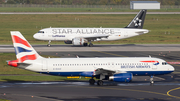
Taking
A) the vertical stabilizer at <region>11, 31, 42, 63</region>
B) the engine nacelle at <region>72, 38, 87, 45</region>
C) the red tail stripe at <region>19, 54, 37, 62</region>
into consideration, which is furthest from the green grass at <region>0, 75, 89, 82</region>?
the engine nacelle at <region>72, 38, 87, 45</region>

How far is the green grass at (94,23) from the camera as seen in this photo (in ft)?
329

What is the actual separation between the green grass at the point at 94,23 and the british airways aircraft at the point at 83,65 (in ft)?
178

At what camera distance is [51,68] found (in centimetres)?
3778

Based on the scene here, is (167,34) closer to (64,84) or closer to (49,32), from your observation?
(49,32)

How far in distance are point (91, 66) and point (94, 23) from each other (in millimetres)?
94725

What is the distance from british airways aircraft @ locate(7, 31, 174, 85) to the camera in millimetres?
37469

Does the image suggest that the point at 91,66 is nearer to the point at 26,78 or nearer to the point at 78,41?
the point at 26,78

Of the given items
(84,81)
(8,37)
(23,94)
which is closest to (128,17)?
(8,37)

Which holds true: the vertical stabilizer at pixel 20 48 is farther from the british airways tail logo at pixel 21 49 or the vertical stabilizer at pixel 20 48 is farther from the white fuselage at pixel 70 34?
the white fuselage at pixel 70 34

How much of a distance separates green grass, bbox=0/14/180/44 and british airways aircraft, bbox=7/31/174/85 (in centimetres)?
5420

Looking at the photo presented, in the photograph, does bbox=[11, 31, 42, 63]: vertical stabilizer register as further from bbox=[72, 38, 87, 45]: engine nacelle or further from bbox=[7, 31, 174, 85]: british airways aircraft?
bbox=[72, 38, 87, 45]: engine nacelle

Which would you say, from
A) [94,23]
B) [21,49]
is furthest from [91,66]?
[94,23]

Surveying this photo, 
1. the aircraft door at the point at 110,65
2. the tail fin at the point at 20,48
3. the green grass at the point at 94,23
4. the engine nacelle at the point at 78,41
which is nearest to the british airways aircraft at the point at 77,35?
the engine nacelle at the point at 78,41

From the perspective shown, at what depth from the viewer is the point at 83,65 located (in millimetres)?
37969
